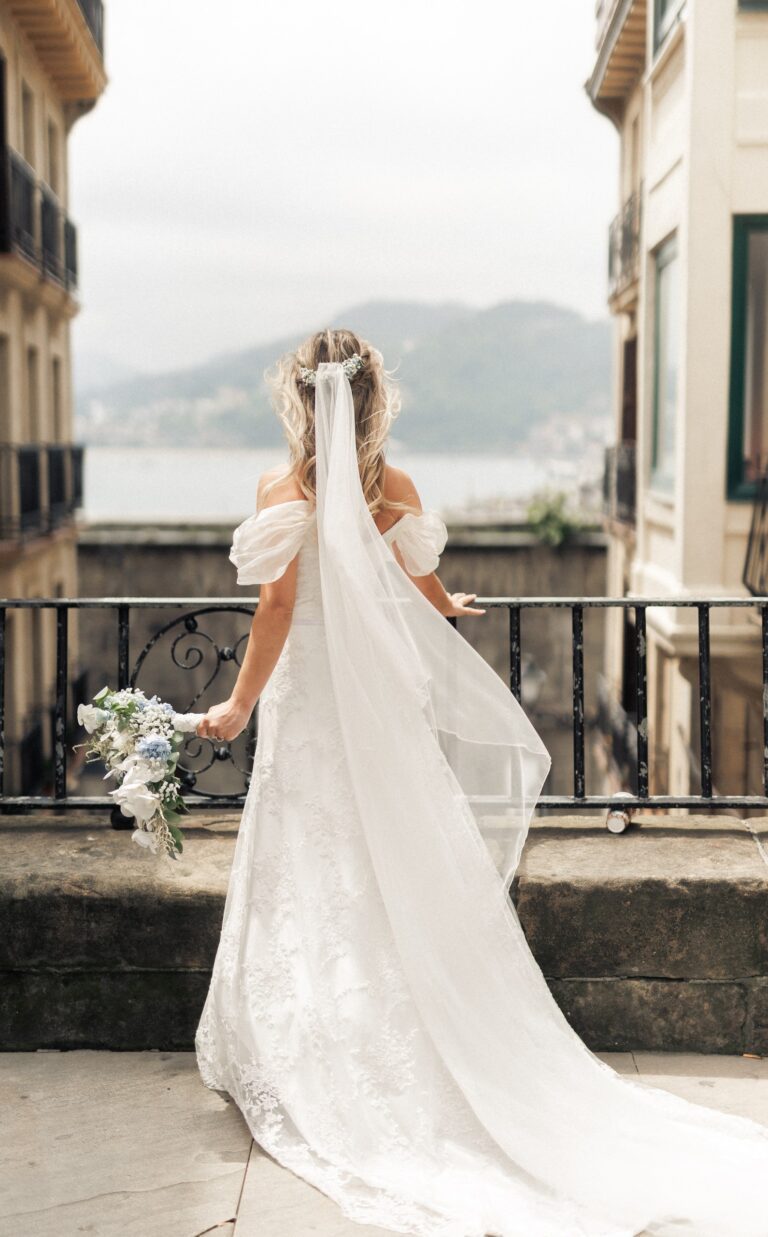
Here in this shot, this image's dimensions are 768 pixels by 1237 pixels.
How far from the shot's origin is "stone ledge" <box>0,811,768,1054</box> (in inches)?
142

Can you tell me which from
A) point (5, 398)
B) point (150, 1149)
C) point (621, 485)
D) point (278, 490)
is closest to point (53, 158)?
point (5, 398)

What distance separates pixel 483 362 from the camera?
183 metres

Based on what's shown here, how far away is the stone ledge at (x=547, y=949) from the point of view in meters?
3.61

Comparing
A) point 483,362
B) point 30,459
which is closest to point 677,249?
point 30,459

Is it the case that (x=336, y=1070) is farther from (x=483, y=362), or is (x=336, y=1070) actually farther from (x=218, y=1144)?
(x=483, y=362)

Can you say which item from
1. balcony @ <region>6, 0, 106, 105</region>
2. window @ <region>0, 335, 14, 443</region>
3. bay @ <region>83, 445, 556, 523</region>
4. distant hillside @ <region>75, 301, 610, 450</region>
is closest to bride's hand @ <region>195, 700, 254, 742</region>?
window @ <region>0, 335, 14, 443</region>

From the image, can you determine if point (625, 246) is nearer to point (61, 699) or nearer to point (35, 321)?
point (35, 321)

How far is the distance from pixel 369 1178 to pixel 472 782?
3.32ft

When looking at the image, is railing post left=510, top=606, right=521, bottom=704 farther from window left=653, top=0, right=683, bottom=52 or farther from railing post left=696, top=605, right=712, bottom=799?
window left=653, top=0, right=683, bottom=52

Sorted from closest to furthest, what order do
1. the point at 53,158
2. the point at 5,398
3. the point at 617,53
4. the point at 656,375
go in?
the point at 656,375 < the point at 617,53 < the point at 5,398 < the point at 53,158

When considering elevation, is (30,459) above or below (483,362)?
below

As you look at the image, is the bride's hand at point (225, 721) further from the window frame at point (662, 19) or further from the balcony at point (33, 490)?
the balcony at point (33, 490)

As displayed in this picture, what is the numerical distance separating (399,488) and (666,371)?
10.5m

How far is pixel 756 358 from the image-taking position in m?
11.1
